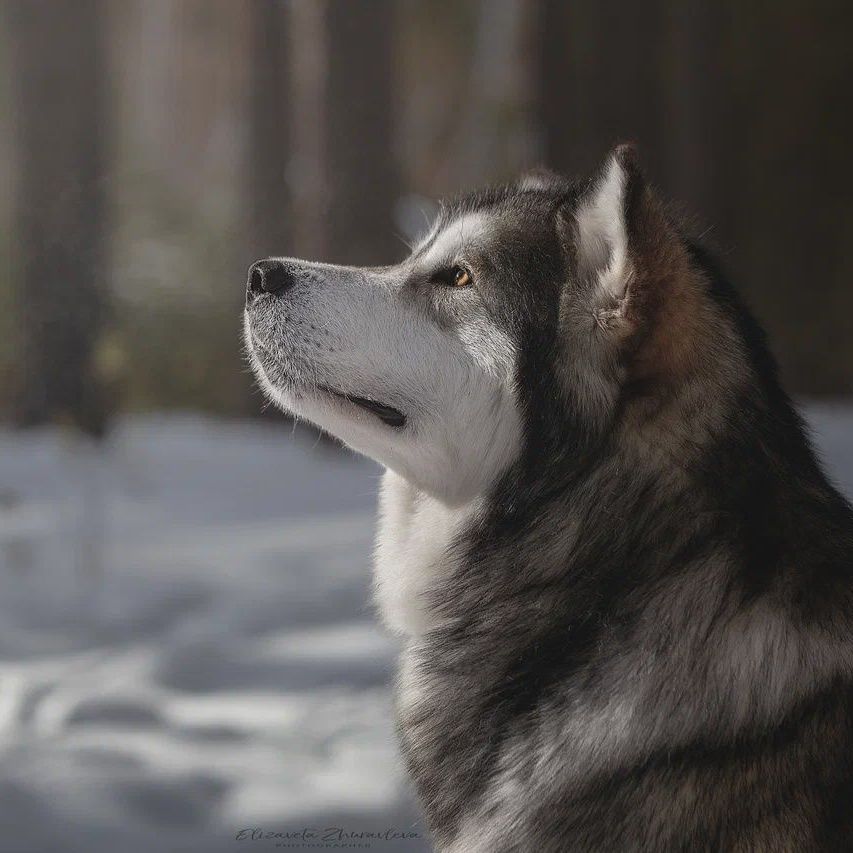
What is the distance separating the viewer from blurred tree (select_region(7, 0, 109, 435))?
173 inches

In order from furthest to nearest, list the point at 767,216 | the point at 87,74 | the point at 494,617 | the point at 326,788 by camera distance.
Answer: the point at 767,216 < the point at 87,74 < the point at 326,788 < the point at 494,617

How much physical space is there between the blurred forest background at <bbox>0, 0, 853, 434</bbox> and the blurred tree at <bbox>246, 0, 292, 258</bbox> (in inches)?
0.5

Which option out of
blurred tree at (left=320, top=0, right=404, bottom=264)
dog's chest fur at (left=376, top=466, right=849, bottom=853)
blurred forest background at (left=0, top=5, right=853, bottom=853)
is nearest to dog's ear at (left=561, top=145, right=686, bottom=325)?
dog's chest fur at (left=376, top=466, right=849, bottom=853)

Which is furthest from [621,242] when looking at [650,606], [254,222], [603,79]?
[254,222]

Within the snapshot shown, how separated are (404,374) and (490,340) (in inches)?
6.5

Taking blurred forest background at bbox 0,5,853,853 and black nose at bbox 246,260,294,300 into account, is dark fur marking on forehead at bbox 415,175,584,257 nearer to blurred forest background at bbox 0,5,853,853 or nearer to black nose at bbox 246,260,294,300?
black nose at bbox 246,260,294,300

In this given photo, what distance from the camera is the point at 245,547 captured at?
4047 mm

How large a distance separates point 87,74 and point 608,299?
390cm

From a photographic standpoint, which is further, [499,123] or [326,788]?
[499,123]

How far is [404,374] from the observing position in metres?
1.78

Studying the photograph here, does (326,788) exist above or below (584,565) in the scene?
below

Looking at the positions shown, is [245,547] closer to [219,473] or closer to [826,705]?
[219,473]

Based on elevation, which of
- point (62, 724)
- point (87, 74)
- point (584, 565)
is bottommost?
point (62, 724)

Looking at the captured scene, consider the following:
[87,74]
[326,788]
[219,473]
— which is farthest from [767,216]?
[326,788]
